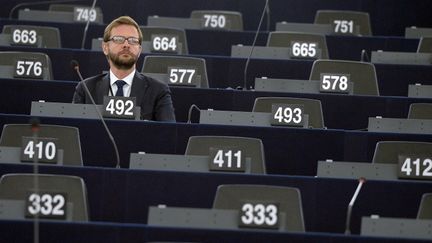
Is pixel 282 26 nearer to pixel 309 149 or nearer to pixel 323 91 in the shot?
pixel 323 91

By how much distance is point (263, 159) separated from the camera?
7535mm

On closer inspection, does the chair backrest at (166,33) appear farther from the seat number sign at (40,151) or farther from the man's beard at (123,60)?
the seat number sign at (40,151)

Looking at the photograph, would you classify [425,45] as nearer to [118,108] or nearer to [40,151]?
[118,108]

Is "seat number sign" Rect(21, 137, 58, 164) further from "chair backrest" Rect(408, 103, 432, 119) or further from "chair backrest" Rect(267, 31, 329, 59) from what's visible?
"chair backrest" Rect(267, 31, 329, 59)

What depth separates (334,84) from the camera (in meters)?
9.42

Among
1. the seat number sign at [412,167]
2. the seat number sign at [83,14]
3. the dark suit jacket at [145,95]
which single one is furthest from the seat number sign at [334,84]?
the seat number sign at [83,14]

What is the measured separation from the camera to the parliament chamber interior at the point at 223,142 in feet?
20.2

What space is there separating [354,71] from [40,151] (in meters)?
3.00

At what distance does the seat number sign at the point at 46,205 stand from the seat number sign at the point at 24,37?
4474mm

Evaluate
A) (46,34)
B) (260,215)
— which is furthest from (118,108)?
(46,34)

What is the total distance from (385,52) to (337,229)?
11.9ft

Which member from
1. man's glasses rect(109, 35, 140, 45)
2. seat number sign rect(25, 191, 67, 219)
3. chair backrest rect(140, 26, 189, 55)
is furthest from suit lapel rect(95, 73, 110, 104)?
chair backrest rect(140, 26, 189, 55)

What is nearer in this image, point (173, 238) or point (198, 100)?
point (173, 238)

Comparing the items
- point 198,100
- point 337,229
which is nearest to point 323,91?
point 198,100
